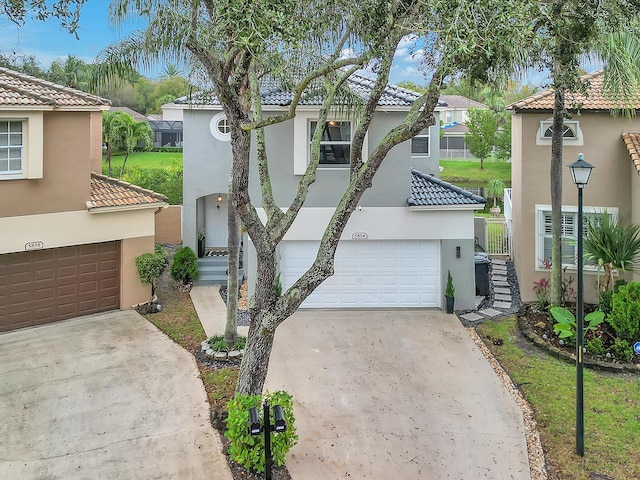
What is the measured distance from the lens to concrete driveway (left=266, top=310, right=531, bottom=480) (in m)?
7.82

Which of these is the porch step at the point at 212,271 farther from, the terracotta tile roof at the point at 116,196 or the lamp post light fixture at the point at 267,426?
the lamp post light fixture at the point at 267,426

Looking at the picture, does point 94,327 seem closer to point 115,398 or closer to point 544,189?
point 115,398

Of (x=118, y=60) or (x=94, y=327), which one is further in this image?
(x=94, y=327)

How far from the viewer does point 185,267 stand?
17156mm

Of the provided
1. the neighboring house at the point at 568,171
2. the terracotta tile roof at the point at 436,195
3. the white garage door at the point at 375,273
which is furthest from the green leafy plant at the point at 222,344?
the neighboring house at the point at 568,171

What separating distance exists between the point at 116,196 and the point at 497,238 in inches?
585

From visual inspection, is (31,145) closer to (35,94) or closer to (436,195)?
(35,94)

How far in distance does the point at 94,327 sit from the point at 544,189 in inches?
567

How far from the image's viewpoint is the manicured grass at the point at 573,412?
7.84m

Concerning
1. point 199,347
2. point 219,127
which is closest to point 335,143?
point 219,127

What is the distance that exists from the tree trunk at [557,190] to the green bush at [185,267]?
38.8 ft

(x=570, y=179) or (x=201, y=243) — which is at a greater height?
(x=570, y=179)

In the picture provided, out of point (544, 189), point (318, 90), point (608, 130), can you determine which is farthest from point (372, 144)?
point (608, 130)

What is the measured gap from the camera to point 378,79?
338 inches
